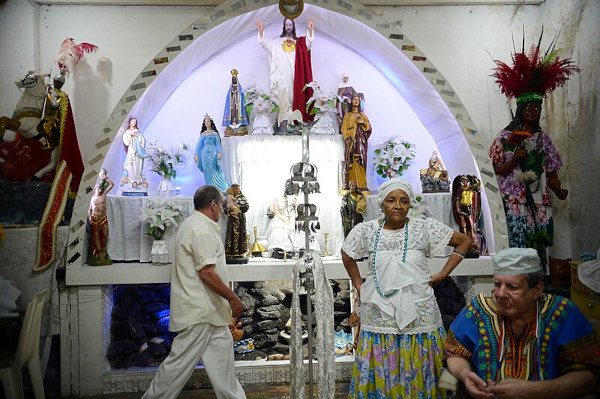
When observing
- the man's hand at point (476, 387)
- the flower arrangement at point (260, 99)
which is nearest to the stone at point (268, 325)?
the flower arrangement at point (260, 99)

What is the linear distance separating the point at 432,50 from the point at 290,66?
5.87 feet

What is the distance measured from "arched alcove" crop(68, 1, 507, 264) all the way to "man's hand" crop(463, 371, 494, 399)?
3609mm

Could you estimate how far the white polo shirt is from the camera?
14.9 feet

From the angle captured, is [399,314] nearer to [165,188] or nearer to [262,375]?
[262,375]

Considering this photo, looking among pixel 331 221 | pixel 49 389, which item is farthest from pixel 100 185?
pixel 331 221

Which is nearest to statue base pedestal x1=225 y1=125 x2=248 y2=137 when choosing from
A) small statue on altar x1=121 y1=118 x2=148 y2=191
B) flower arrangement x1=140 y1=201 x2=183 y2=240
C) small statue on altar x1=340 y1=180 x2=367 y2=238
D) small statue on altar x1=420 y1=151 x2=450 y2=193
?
small statue on altar x1=121 y1=118 x2=148 y2=191

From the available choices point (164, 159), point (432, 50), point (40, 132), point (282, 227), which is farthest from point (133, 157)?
point (432, 50)

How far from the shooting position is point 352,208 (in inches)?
250

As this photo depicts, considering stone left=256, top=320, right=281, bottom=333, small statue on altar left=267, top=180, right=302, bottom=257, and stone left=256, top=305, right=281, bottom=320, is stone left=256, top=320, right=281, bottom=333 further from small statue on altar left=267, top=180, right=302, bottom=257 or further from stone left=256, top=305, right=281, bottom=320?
small statue on altar left=267, top=180, right=302, bottom=257

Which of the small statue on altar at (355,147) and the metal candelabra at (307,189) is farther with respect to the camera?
the small statue on altar at (355,147)

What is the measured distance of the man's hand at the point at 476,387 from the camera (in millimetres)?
2678

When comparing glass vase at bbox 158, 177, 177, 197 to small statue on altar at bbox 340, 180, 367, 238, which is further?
glass vase at bbox 158, 177, 177, 197

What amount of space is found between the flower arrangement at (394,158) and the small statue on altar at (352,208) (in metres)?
0.62

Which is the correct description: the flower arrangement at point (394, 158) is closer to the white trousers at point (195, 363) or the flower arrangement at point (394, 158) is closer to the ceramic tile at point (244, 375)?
the ceramic tile at point (244, 375)
